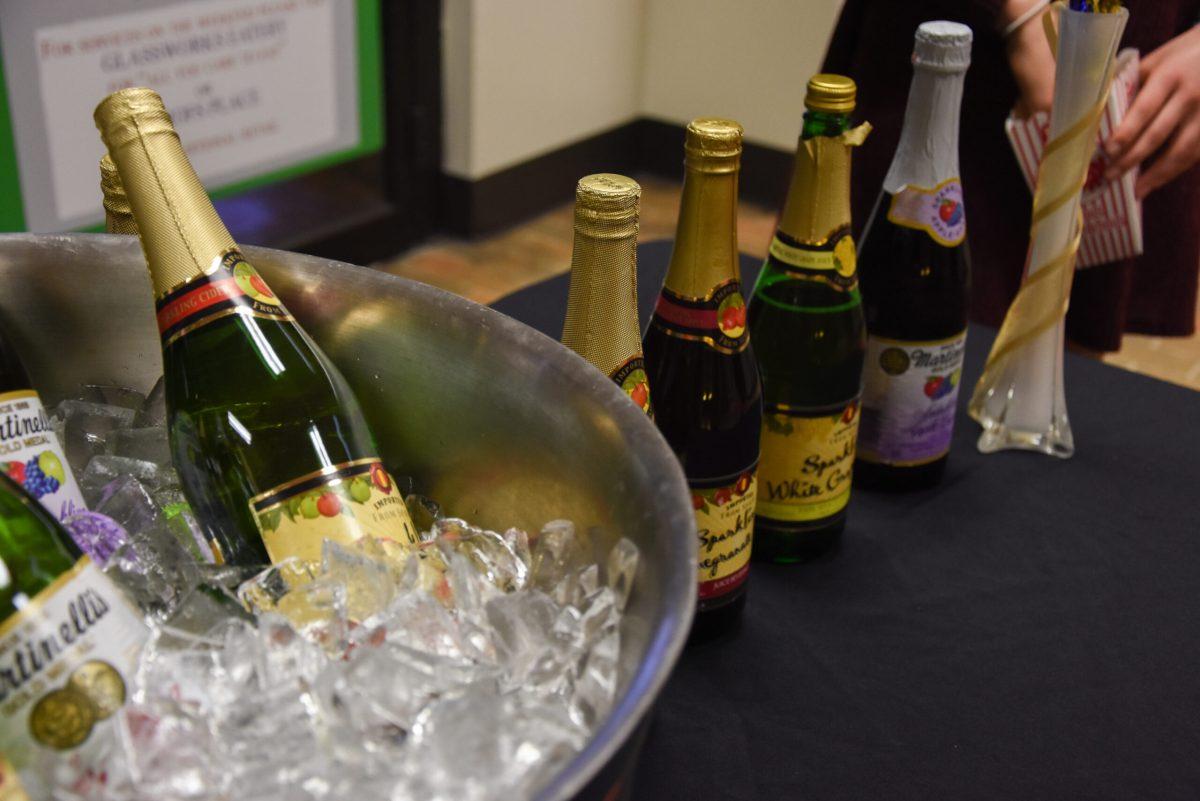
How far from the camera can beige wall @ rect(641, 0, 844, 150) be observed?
2.87 m

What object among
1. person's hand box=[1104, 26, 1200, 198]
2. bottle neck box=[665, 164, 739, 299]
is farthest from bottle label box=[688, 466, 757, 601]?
person's hand box=[1104, 26, 1200, 198]

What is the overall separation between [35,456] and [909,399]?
53 cm

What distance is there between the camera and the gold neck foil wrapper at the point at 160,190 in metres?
0.59

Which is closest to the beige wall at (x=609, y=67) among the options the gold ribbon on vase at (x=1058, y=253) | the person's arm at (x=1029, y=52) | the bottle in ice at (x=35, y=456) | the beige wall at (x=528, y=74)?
the beige wall at (x=528, y=74)

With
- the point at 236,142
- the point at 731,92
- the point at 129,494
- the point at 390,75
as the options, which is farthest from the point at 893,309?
the point at 731,92

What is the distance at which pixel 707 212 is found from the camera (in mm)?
629

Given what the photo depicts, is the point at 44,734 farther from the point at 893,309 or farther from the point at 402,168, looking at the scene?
the point at 402,168

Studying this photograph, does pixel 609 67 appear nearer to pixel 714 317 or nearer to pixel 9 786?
pixel 714 317

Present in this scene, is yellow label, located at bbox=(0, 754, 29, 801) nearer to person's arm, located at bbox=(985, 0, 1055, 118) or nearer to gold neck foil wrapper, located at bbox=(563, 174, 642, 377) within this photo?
gold neck foil wrapper, located at bbox=(563, 174, 642, 377)

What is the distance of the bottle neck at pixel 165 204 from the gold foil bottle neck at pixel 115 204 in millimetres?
77

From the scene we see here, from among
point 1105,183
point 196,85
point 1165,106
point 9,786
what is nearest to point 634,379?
point 9,786

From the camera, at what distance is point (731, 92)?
3.05m

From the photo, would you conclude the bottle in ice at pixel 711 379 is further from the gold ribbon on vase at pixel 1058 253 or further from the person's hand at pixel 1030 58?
the person's hand at pixel 1030 58

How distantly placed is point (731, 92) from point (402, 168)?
92 centimetres
